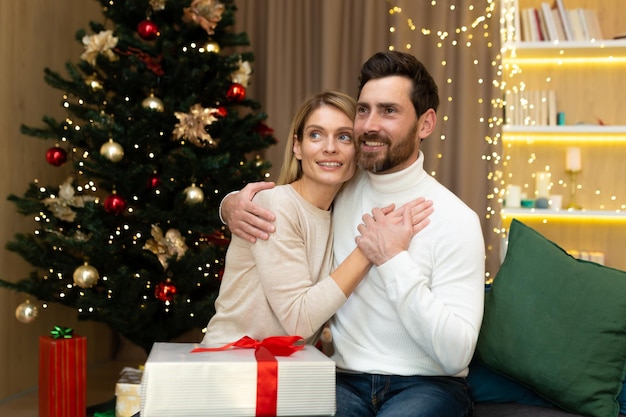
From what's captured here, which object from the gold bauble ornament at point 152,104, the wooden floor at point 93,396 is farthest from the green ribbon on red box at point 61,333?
the gold bauble ornament at point 152,104

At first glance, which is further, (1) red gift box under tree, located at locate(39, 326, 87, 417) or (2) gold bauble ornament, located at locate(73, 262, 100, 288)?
(2) gold bauble ornament, located at locate(73, 262, 100, 288)

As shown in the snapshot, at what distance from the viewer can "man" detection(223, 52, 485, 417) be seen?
5.59ft

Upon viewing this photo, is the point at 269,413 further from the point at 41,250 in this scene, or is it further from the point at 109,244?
the point at 41,250

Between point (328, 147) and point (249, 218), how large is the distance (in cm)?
29

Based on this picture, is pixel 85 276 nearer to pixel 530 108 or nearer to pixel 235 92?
pixel 235 92

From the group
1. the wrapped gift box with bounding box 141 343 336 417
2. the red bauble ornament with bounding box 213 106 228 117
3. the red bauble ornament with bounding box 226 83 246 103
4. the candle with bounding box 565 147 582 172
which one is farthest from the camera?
the candle with bounding box 565 147 582 172

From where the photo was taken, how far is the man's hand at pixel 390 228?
1.77 metres

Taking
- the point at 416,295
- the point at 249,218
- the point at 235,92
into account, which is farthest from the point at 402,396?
the point at 235,92

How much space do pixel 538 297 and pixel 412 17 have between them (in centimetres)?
275

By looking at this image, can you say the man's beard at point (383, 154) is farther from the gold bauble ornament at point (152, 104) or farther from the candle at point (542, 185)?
the candle at point (542, 185)

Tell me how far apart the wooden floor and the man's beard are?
6.84ft

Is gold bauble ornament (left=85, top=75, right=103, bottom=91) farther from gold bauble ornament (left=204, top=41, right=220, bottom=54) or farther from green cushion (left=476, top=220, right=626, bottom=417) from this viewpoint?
green cushion (left=476, top=220, right=626, bottom=417)

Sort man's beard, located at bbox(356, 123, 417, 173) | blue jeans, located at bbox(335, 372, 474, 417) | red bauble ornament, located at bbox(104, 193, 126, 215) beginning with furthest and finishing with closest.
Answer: red bauble ornament, located at bbox(104, 193, 126, 215), man's beard, located at bbox(356, 123, 417, 173), blue jeans, located at bbox(335, 372, 474, 417)

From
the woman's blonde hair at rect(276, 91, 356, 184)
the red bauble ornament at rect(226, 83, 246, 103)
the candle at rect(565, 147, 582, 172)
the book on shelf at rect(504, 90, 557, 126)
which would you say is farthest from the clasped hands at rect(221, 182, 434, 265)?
the candle at rect(565, 147, 582, 172)
